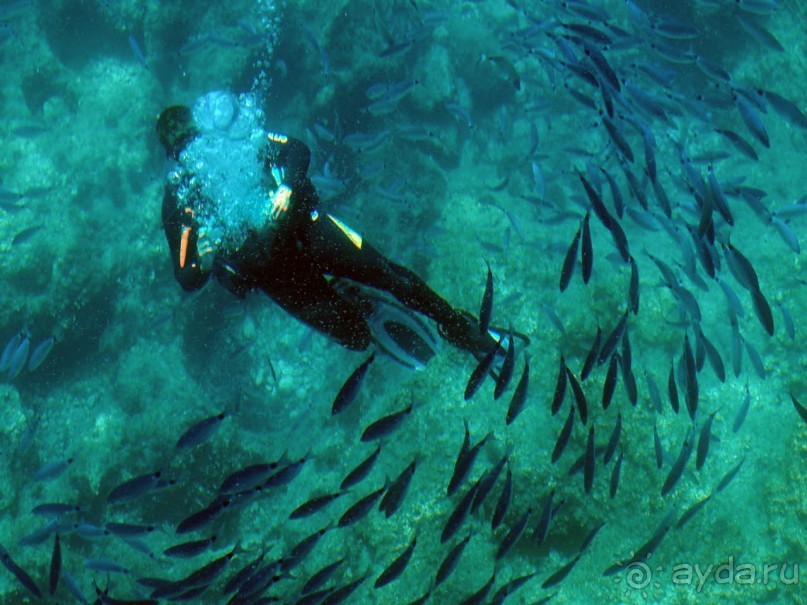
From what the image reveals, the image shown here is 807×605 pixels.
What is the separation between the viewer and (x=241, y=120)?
5.05 meters

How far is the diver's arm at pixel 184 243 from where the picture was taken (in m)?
3.84

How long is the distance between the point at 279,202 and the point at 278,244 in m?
0.32

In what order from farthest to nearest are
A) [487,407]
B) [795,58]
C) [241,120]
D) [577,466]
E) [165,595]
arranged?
[795,58]
[487,407]
[241,120]
[577,466]
[165,595]

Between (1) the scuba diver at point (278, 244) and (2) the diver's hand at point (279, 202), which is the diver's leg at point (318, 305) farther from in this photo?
(2) the diver's hand at point (279, 202)

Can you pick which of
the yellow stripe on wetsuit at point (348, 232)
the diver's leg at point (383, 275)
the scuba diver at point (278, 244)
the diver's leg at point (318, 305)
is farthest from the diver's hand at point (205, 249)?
the yellow stripe on wetsuit at point (348, 232)

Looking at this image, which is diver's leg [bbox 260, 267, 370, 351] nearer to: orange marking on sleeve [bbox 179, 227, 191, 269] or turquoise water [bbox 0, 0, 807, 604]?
orange marking on sleeve [bbox 179, 227, 191, 269]

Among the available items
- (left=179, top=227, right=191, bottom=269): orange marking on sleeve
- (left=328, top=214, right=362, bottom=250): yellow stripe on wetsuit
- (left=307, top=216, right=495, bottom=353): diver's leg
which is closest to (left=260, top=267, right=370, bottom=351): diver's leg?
(left=307, top=216, right=495, bottom=353): diver's leg

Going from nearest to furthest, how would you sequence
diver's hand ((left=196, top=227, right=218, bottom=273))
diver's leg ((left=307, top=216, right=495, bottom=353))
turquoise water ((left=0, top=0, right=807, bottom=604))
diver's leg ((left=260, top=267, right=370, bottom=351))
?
diver's hand ((left=196, top=227, right=218, bottom=273))
diver's leg ((left=260, top=267, right=370, bottom=351))
diver's leg ((left=307, top=216, right=495, bottom=353))
turquoise water ((left=0, top=0, right=807, bottom=604))

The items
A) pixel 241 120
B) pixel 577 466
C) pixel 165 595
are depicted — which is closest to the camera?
Answer: pixel 165 595

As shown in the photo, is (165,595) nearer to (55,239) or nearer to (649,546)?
(649,546)

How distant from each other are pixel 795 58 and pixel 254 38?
10.2m

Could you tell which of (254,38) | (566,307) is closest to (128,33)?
(254,38)

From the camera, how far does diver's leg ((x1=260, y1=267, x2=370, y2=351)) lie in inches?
164

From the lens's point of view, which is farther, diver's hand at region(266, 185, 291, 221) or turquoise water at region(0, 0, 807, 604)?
turquoise water at region(0, 0, 807, 604)
